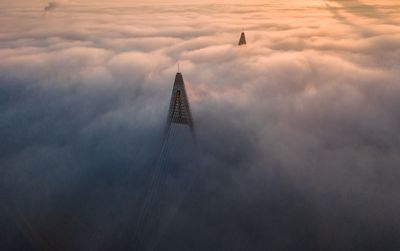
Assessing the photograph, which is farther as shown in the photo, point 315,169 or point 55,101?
point 55,101

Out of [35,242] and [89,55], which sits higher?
[89,55]

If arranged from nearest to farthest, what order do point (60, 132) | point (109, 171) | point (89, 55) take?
point (109, 171) < point (60, 132) < point (89, 55)

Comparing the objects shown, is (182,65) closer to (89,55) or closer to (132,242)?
(89,55)

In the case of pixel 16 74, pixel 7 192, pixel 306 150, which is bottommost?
pixel 7 192

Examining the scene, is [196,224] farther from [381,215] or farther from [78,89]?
[78,89]

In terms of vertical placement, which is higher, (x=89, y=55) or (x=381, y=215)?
(x=89, y=55)

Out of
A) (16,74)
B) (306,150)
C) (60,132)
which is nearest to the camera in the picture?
(306,150)

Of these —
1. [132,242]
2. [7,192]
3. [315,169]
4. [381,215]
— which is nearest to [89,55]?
[7,192]

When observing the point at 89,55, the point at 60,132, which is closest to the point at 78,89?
the point at 60,132

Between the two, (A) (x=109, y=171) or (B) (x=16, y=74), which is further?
(B) (x=16, y=74)
